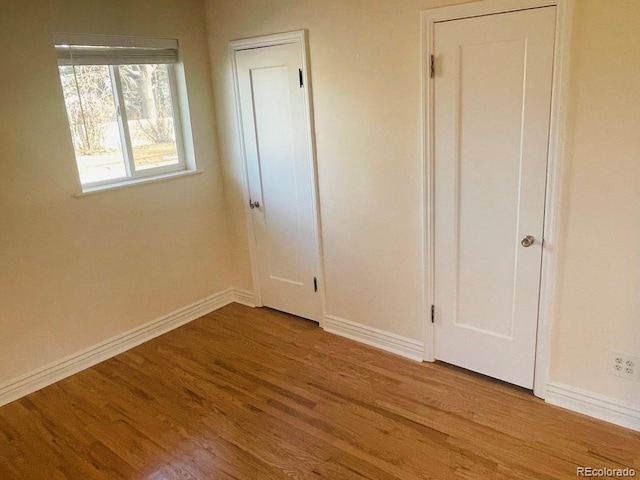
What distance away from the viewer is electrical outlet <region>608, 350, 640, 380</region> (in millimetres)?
2355

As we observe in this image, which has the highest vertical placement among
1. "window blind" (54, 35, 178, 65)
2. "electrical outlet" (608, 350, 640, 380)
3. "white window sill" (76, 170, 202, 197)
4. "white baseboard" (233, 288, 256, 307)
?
"window blind" (54, 35, 178, 65)

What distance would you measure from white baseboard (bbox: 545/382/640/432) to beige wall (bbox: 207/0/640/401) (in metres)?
0.04

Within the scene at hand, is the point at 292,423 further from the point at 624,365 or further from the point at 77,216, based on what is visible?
the point at 77,216

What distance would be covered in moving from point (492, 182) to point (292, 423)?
1.62 m

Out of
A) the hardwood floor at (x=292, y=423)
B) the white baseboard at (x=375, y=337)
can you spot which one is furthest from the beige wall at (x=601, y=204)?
the white baseboard at (x=375, y=337)

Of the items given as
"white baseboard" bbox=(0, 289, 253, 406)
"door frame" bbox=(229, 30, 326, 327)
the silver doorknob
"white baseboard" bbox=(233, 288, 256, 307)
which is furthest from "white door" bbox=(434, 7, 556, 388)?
"white baseboard" bbox=(0, 289, 253, 406)

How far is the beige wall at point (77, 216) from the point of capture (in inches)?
112

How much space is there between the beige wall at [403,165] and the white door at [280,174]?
13 cm

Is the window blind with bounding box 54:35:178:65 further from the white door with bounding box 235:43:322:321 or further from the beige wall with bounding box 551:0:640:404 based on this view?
the beige wall with bounding box 551:0:640:404

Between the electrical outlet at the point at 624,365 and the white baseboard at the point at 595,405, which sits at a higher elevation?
the electrical outlet at the point at 624,365

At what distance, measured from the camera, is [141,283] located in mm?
3562

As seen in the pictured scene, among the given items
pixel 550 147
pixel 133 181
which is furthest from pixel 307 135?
pixel 550 147

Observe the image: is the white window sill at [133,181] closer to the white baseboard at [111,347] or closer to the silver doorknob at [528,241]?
the white baseboard at [111,347]

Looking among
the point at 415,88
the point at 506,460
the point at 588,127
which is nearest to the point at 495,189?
the point at 588,127
